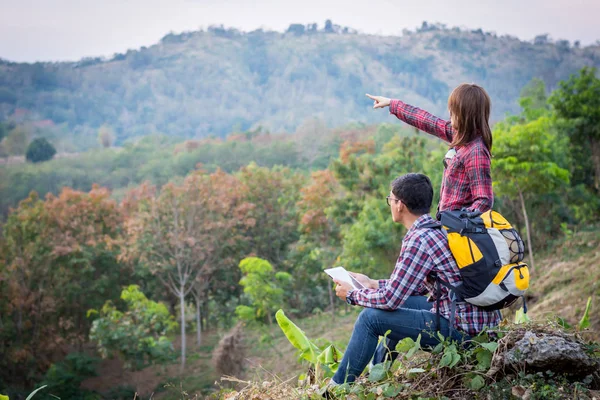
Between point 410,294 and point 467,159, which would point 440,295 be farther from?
point 467,159

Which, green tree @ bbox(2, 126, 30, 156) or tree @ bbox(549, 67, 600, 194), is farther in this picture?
green tree @ bbox(2, 126, 30, 156)

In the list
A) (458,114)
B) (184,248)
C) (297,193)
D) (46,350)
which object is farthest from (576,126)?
(46,350)

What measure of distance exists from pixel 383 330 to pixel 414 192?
25.0 inches

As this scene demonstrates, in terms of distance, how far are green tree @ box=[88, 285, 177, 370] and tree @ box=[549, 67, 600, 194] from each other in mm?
11797

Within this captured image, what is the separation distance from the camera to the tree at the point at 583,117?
14.6m

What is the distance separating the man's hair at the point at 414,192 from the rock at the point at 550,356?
0.73m

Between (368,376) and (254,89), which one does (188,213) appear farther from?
(254,89)

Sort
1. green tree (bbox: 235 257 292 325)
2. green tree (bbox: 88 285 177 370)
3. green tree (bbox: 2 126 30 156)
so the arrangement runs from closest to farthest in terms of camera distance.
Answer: green tree (bbox: 88 285 177 370), green tree (bbox: 235 257 292 325), green tree (bbox: 2 126 30 156)

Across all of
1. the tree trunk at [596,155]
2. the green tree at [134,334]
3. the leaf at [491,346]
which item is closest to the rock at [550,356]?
the leaf at [491,346]

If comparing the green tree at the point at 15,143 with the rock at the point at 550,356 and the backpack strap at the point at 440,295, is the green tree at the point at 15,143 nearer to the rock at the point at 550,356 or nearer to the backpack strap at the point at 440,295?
the backpack strap at the point at 440,295

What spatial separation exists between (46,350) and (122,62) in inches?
3849

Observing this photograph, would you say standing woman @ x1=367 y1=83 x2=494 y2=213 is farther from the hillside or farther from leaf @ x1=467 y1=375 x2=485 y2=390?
the hillside

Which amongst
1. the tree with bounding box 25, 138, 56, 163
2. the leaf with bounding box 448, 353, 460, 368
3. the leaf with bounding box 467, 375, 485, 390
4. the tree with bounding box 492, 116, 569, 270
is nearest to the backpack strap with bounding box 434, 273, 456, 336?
the leaf with bounding box 448, 353, 460, 368

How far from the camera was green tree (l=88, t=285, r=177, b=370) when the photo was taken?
45.8 feet
